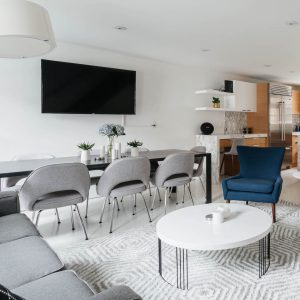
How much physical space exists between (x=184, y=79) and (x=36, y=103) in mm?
3058

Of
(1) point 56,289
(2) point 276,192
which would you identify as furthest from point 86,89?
(1) point 56,289

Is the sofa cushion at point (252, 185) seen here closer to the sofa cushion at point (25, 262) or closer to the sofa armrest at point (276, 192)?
the sofa armrest at point (276, 192)

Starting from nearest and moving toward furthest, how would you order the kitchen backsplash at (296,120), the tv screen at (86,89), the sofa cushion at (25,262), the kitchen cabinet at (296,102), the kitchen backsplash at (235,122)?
the sofa cushion at (25,262) → the tv screen at (86,89) → the kitchen backsplash at (235,122) → the kitchen cabinet at (296,102) → the kitchen backsplash at (296,120)

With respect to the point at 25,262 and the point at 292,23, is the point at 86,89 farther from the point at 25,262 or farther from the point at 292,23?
the point at 25,262

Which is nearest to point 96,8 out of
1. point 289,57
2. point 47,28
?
point 47,28

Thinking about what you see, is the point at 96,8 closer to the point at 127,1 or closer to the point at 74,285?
the point at 127,1

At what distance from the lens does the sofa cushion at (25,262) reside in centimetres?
136

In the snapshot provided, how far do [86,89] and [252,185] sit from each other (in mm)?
2757

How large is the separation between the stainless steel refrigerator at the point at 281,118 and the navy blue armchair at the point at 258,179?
375cm

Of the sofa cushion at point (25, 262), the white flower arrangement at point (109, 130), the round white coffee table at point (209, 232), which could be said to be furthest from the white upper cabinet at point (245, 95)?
the sofa cushion at point (25, 262)

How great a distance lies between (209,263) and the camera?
7.82 feet

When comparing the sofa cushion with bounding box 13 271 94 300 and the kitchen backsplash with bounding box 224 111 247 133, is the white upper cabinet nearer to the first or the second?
the kitchen backsplash with bounding box 224 111 247 133

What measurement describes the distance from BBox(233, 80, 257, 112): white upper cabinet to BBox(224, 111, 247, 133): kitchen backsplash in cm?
32

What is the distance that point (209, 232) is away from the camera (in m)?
2.07
